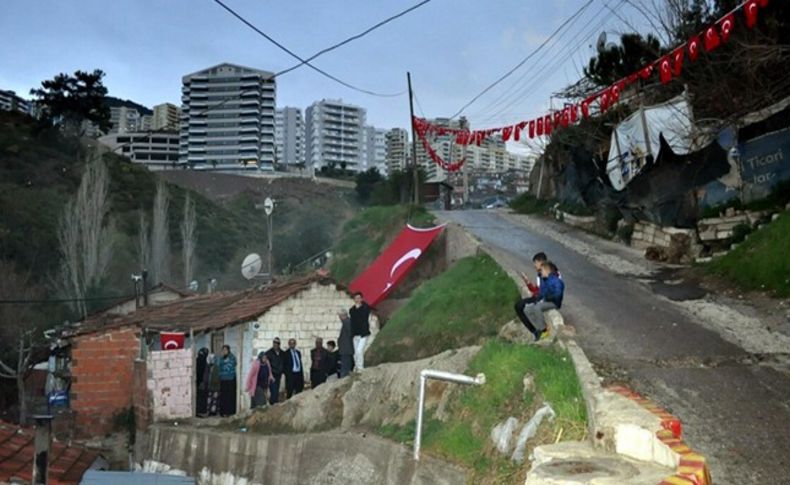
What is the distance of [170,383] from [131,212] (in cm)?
4207

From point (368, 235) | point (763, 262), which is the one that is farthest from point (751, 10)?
point (368, 235)

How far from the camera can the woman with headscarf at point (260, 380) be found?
1474 centimetres

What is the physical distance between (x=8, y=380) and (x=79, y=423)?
17.8 m

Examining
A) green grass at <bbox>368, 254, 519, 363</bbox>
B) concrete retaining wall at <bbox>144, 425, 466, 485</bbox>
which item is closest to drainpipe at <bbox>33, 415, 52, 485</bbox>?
concrete retaining wall at <bbox>144, 425, 466, 485</bbox>

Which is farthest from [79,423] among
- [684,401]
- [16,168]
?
[16,168]

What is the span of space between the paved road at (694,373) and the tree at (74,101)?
59.2m

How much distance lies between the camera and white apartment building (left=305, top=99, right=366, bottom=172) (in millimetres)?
128375

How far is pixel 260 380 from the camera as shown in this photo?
14812mm

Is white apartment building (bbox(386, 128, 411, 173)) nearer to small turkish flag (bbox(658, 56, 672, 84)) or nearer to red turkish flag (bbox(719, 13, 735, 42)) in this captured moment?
small turkish flag (bbox(658, 56, 672, 84))

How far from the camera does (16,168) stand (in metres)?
57.3

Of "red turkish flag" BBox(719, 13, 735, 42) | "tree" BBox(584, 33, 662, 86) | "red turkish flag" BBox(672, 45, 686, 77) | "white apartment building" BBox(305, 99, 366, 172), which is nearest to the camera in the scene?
"red turkish flag" BBox(719, 13, 735, 42)

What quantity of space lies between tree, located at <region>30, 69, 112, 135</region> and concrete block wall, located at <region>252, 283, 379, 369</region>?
5466 cm

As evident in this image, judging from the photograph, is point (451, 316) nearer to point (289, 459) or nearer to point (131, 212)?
point (289, 459)

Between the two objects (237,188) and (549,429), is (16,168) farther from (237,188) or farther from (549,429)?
(549,429)
